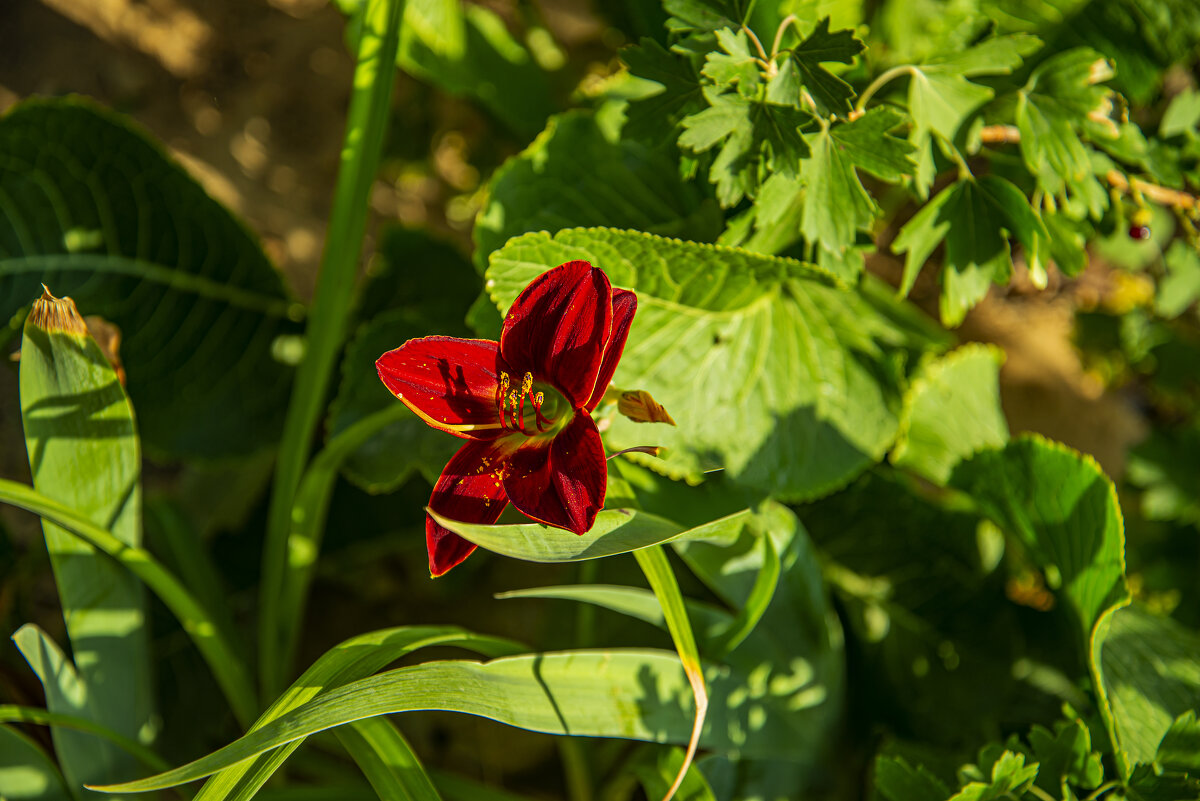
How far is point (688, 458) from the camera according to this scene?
0.80 meters

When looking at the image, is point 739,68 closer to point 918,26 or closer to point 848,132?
point 848,132

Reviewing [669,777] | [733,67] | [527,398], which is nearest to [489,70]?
[733,67]

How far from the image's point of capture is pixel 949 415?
1.07 metres

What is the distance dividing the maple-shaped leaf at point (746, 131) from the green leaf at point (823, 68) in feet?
0.06

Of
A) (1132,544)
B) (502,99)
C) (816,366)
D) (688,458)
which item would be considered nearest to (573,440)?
(688,458)

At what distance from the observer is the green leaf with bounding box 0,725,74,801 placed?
73 centimetres

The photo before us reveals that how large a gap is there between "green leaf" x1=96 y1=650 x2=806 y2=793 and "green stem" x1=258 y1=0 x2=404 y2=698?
35 cm

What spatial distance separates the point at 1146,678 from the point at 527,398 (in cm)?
74

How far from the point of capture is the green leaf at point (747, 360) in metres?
0.71

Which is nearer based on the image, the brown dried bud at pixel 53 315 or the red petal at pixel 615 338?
the red petal at pixel 615 338

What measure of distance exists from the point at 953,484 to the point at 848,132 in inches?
20.1

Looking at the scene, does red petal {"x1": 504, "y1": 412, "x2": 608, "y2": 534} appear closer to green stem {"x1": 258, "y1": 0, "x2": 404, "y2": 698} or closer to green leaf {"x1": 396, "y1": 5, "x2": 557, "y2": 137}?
green stem {"x1": 258, "y1": 0, "x2": 404, "y2": 698}

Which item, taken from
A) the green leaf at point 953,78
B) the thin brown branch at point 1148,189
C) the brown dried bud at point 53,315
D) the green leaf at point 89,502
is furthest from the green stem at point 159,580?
the thin brown branch at point 1148,189

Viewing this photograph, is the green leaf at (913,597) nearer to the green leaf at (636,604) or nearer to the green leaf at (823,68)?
the green leaf at (636,604)
